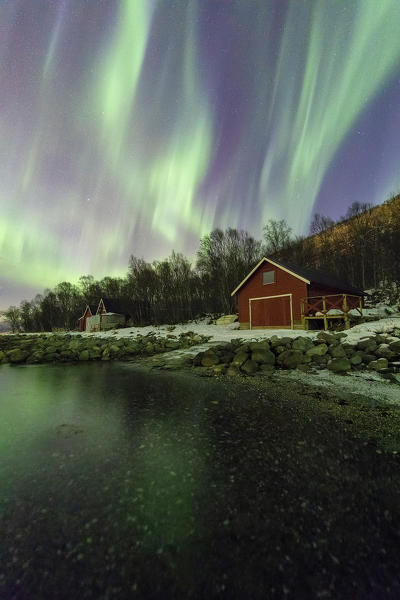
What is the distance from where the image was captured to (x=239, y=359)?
34.8 ft

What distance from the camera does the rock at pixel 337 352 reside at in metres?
9.57

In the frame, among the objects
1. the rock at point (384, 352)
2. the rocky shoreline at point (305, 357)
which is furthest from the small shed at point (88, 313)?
the rock at point (384, 352)

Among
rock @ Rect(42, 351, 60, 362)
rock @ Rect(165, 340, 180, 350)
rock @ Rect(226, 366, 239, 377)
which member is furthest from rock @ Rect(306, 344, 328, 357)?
rock @ Rect(42, 351, 60, 362)

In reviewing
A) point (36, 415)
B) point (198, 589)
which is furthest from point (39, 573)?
point (36, 415)

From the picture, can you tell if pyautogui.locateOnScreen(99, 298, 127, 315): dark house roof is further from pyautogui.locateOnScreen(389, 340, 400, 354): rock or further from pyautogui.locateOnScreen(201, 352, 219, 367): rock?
pyautogui.locateOnScreen(389, 340, 400, 354): rock

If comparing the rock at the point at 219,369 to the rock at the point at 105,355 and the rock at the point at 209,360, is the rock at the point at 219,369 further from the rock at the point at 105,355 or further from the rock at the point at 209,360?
the rock at the point at 105,355

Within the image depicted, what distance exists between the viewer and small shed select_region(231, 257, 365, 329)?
1945 cm

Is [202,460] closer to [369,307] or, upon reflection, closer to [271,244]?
[369,307]

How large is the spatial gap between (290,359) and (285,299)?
11.7 metres

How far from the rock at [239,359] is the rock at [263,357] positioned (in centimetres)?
33

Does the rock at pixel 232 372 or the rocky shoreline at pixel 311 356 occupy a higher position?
the rocky shoreline at pixel 311 356

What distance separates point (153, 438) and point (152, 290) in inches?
1743

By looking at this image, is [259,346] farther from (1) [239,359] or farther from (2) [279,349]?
(1) [239,359]

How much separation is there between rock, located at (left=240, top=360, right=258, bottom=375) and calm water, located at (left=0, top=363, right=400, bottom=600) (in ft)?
13.8
